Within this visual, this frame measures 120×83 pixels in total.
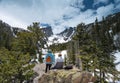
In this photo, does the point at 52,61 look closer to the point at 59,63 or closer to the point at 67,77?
the point at 59,63

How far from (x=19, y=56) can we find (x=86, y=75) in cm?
1166

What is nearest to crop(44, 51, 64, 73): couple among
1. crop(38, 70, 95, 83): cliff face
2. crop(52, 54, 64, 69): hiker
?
crop(52, 54, 64, 69): hiker

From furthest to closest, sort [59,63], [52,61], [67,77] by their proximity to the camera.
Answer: [59,63], [52,61], [67,77]

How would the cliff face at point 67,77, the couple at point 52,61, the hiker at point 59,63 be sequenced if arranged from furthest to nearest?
1. the hiker at point 59,63
2. the couple at point 52,61
3. the cliff face at point 67,77

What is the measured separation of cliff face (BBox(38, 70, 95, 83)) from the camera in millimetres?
19609

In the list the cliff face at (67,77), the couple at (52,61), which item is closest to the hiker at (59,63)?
the couple at (52,61)

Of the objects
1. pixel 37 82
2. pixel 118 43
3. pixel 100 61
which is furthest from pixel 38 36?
pixel 118 43

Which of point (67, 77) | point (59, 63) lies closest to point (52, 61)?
point (59, 63)

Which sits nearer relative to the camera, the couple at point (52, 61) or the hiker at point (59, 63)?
the couple at point (52, 61)

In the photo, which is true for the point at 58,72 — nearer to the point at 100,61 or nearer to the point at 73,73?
the point at 73,73

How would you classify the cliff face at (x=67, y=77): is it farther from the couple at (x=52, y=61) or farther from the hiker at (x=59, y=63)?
the hiker at (x=59, y=63)

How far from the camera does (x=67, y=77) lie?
1978 centimetres

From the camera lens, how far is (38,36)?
5497 cm

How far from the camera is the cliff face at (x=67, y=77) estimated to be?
19.6 metres
